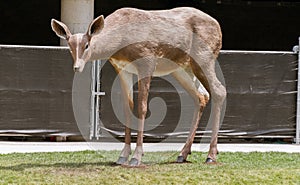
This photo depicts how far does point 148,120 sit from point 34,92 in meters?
2.35

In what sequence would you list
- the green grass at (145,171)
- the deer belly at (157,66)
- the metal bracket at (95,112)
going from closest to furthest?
the green grass at (145,171) → the deer belly at (157,66) → the metal bracket at (95,112)

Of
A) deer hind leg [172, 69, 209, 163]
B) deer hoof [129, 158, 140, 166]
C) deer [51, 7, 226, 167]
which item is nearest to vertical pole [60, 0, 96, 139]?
deer hind leg [172, 69, 209, 163]

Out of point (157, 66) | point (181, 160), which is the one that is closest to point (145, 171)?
point (181, 160)

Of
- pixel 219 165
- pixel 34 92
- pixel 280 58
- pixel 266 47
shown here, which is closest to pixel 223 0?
pixel 266 47

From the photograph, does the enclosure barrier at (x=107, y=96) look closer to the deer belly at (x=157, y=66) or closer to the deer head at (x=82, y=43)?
the deer belly at (x=157, y=66)

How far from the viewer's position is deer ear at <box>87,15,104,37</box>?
8.56 metres

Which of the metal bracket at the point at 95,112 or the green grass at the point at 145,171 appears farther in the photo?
the metal bracket at the point at 95,112

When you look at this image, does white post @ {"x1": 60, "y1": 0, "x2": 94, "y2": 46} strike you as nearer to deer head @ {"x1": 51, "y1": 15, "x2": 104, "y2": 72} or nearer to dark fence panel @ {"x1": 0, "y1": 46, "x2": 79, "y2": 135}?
dark fence panel @ {"x1": 0, "y1": 46, "x2": 79, "y2": 135}

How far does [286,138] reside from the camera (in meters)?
14.4

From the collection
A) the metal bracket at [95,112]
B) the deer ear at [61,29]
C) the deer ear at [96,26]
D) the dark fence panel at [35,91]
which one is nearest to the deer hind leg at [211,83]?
the deer ear at [96,26]

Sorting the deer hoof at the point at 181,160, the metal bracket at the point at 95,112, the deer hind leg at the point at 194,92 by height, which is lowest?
the metal bracket at the point at 95,112

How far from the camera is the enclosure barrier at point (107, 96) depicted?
13.4m

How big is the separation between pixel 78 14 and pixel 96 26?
6.25m

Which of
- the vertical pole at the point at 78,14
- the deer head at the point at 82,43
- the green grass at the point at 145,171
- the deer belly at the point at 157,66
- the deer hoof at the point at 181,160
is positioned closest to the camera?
the green grass at the point at 145,171
